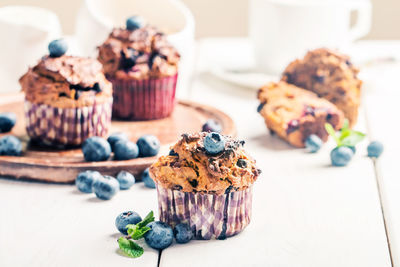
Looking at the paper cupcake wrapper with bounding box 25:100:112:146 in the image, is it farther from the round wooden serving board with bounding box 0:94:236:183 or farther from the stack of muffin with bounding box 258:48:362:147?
the stack of muffin with bounding box 258:48:362:147

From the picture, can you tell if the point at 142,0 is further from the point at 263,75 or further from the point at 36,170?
the point at 36,170

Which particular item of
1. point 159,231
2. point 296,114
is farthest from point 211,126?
point 159,231

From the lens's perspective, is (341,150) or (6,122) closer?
(341,150)

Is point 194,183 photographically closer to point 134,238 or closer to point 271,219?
point 134,238

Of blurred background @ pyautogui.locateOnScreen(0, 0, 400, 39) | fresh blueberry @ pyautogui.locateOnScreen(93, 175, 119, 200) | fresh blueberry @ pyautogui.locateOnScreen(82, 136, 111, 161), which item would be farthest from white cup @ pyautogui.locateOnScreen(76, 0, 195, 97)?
blurred background @ pyautogui.locateOnScreen(0, 0, 400, 39)

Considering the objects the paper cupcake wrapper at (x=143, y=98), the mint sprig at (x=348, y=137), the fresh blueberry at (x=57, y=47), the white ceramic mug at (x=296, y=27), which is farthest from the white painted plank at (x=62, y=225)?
the white ceramic mug at (x=296, y=27)

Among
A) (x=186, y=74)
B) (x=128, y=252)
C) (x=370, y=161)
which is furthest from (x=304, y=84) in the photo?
(x=128, y=252)
